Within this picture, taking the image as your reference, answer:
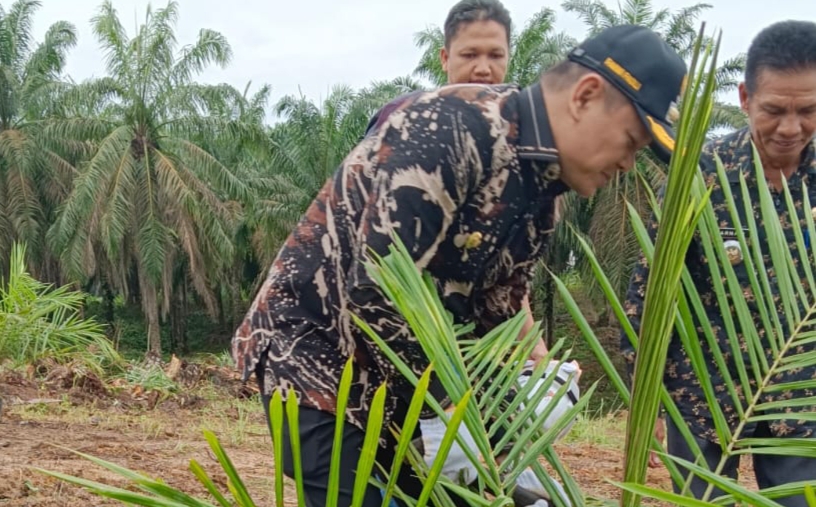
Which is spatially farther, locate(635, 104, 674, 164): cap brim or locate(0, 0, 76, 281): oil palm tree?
locate(0, 0, 76, 281): oil palm tree

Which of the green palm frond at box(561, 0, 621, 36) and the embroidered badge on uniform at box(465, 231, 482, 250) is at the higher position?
the green palm frond at box(561, 0, 621, 36)

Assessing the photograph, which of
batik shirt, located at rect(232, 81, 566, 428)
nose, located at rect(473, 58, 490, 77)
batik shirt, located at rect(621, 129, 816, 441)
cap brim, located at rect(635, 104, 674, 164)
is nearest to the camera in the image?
cap brim, located at rect(635, 104, 674, 164)

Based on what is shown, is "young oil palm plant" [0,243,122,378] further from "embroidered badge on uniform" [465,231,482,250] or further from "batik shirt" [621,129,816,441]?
"embroidered badge on uniform" [465,231,482,250]

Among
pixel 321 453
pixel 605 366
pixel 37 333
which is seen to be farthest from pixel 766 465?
pixel 37 333

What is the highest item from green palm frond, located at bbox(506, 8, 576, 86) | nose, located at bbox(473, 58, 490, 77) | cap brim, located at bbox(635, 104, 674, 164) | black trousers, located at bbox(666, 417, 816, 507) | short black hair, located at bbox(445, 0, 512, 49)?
green palm frond, located at bbox(506, 8, 576, 86)

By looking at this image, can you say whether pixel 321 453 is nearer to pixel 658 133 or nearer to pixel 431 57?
pixel 658 133

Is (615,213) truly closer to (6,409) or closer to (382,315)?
(6,409)

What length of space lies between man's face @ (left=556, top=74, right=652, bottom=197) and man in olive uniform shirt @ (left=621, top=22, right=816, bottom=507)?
0.55m

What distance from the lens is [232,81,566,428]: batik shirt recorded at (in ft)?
4.82

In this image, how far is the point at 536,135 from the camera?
150cm

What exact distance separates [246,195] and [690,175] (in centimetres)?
2212

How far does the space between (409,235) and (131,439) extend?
4.28m

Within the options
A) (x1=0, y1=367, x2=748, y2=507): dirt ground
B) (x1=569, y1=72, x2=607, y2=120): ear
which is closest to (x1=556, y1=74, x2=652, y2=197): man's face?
(x1=569, y1=72, x2=607, y2=120): ear

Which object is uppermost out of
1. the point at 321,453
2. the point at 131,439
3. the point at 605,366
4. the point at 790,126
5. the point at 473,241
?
the point at 790,126
